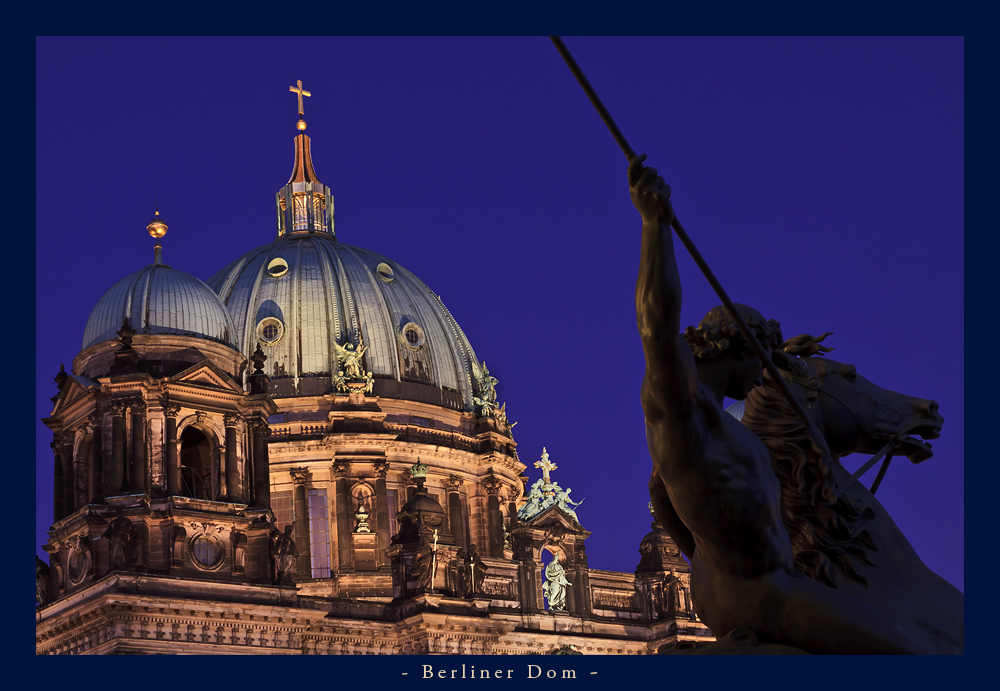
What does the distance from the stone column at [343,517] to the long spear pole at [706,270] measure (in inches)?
2289

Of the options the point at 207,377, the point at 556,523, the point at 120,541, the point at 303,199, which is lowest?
the point at 120,541

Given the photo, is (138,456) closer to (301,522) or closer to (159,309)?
(159,309)

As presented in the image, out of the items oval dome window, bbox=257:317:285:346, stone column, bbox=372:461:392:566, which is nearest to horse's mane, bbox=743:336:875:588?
stone column, bbox=372:461:392:566

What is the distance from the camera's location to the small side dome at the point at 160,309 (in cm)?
5659

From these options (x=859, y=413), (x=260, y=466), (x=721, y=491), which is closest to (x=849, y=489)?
(x=859, y=413)

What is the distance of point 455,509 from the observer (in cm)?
7419

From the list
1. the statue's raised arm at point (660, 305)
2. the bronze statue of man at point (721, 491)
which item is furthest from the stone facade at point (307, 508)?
the statue's raised arm at point (660, 305)

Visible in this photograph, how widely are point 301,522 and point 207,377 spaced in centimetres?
1614

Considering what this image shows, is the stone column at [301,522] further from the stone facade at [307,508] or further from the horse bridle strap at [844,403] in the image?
the horse bridle strap at [844,403]

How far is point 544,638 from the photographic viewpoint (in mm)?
64188

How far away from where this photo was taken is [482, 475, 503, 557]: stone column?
7362 centimetres

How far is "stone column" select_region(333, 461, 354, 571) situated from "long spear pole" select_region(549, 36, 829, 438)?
5813 centimetres

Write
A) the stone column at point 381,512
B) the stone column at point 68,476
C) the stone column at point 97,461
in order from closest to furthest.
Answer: the stone column at point 97,461, the stone column at point 68,476, the stone column at point 381,512

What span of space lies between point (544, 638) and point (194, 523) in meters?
15.7
